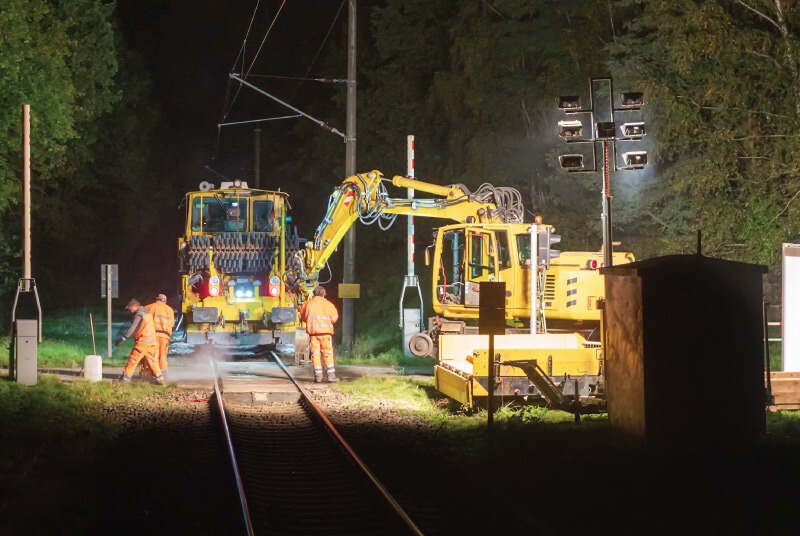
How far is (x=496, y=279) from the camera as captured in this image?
2008cm

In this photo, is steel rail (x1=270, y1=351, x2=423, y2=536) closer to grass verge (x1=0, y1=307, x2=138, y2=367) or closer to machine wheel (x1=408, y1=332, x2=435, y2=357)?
machine wheel (x1=408, y1=332, x2=435, y2=357)

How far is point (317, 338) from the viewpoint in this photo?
18.8 m

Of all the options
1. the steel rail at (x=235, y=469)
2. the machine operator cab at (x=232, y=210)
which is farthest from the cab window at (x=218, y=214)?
the steel rail at (x=235, y=469)

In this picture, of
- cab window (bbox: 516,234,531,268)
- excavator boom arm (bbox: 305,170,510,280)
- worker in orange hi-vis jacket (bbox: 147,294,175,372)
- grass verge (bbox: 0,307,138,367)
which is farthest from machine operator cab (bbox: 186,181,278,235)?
cab window (bbox: 516,234,531,268)

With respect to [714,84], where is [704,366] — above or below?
below

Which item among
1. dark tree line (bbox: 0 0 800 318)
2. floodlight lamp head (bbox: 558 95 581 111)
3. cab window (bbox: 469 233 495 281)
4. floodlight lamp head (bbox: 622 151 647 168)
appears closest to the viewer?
floodlight lamp head (bbox: 622 151 647 168)

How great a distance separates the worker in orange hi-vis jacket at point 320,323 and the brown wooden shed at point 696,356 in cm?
828

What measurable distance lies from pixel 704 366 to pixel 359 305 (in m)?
29.4

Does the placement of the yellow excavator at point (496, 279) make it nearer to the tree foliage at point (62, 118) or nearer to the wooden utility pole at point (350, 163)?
the wooden utility pole at point (350, 163)

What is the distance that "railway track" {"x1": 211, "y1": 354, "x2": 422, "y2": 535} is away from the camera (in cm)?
885

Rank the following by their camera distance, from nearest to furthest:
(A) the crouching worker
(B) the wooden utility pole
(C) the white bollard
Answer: (A) the crouching worker, (C) the white bollard, (B) the wooden utility pole

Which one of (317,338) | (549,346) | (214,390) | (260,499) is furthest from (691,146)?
(260,499)

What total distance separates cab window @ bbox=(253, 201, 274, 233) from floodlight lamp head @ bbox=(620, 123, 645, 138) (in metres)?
10.1

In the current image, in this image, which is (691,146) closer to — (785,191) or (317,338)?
(785,191)
